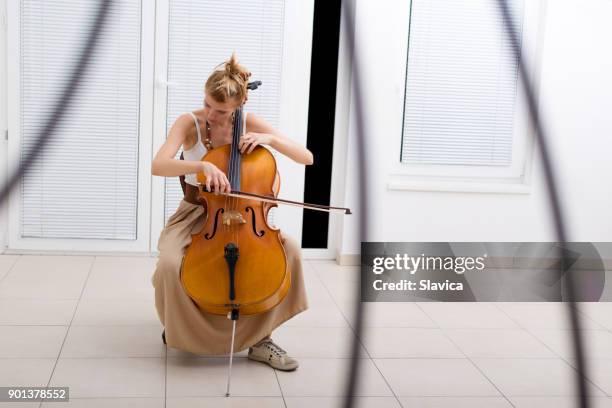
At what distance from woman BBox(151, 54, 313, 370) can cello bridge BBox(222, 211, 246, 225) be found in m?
0.13

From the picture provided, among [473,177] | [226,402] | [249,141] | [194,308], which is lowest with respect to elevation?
[226,402]

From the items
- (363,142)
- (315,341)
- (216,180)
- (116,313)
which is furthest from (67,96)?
(116,313)

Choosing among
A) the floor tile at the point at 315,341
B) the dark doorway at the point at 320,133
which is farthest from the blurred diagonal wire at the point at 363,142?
the dark doorway at the point at 320,133

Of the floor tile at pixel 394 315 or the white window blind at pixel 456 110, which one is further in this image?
the white window blind at pixel 456 110

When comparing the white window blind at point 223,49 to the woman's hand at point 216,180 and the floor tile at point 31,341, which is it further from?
the woman's hand at point 216,180

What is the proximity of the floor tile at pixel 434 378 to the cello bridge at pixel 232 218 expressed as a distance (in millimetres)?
546

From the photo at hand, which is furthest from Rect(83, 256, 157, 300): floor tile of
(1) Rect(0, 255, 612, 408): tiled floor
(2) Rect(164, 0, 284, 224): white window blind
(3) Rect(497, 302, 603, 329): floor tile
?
(3) Rect(497, 302, 603, 329): floor tile

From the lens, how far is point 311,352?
7.05 feet

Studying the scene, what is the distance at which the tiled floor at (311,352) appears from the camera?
6.08ft

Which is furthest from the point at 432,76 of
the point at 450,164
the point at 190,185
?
the point at 190,185

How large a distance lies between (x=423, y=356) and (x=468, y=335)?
0.29m

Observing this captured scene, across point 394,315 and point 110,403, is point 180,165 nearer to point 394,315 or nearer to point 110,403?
point 110,403

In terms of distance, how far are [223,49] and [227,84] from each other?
1.29m

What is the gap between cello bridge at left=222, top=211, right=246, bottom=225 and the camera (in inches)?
69.5
